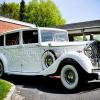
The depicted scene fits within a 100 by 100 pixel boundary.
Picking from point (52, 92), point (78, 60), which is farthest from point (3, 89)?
point (78, 60)

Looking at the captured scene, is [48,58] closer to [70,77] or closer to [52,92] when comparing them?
[70,77]

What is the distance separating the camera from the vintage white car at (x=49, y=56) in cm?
855

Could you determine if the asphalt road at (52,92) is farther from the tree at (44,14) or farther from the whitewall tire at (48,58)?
the tree at (44,14)

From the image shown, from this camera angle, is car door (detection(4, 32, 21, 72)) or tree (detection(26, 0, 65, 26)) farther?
tree (detection(26, 0, 65, 26))

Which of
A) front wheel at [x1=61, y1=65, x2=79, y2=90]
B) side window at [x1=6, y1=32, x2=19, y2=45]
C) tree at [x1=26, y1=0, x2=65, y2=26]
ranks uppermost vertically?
tree at [x1=26, y1=0, x2=65, y2=26]

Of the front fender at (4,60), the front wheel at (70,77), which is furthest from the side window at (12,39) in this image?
the front wheel at (70,77)

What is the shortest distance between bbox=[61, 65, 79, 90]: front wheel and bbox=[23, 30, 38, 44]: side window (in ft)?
6.24

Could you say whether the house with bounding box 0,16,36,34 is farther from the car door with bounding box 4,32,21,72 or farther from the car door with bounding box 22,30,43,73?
the car door with bounding box 22,30,43,73

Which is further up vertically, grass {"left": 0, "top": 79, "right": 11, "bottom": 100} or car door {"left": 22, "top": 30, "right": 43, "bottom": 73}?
car door {"left": 22, "top": 30, "right": 43, "bottom": 73}

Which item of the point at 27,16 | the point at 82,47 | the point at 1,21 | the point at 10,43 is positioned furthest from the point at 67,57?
the point at 27,16

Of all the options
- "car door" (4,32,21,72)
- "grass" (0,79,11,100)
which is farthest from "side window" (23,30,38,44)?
"grass" (0,79,11,100)

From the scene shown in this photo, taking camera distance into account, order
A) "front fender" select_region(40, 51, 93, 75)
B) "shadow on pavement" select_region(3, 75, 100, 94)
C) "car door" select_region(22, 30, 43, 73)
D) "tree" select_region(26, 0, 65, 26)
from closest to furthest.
Answer: "front fender" select_region(40, 51, 93, 75) → "shadow on pavement" select_region(3, 75, 100, 94) → "car door" select_region(22, 30, 43, 73) → "tree" select_region(26, 0, 65, 26)

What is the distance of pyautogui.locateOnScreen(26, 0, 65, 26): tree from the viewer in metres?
72.1

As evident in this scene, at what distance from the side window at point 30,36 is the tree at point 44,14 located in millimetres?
61139
